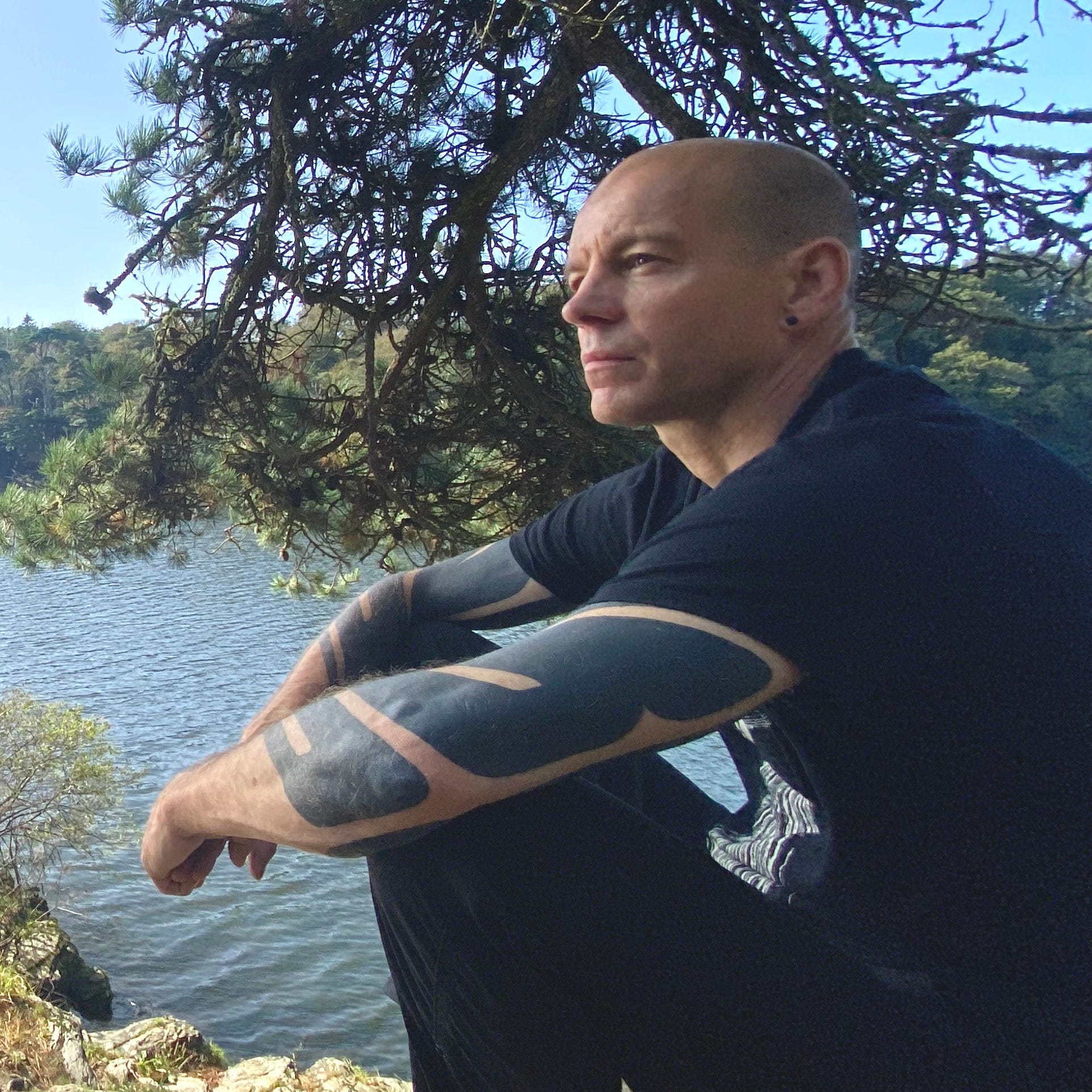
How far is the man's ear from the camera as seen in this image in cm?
122

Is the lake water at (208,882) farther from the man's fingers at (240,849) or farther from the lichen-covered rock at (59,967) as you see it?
the man's fingers at (240,849)

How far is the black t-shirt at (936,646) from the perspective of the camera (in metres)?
0.92

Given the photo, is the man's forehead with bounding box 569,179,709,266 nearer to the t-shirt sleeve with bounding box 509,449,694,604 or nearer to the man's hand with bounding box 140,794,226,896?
the t-shirt sleeve with bounding box 509,449,694,604

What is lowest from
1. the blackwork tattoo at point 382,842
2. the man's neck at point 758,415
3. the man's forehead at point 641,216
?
the blackwork tattoo at point 382,842

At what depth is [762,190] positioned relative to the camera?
49.9 inches

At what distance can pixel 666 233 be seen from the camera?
49.5 inches

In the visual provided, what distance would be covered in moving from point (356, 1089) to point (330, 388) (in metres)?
2.05

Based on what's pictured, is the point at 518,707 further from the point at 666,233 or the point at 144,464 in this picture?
the point at 144,464

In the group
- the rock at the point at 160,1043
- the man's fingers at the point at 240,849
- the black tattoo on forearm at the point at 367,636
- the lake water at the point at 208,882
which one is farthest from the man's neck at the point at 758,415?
the lake water at the point at 208,882

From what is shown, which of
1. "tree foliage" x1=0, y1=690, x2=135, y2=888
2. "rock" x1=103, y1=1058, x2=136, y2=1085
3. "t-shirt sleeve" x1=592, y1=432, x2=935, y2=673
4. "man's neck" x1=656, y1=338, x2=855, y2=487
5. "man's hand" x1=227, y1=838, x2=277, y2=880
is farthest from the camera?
"tree foliage" x1=0, y1=690, x2=135, y2=888

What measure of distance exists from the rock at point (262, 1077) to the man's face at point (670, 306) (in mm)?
2687

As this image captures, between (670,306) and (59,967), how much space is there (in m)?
9.08

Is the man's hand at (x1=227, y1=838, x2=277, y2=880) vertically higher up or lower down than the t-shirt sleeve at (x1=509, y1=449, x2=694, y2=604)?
lower down

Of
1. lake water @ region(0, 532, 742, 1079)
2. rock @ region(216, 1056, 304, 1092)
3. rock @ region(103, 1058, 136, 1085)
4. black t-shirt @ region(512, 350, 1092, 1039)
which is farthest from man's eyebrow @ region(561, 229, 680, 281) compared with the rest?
lake water @ region(0, 532, 742, 1079)
